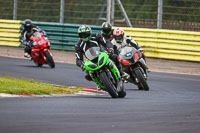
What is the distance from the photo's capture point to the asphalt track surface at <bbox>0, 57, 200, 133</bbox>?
763 cm

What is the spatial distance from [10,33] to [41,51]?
6541 mm

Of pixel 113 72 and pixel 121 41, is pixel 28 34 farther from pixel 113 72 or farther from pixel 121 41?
pixel 113 72

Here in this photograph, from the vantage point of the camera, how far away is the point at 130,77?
14.9 meters

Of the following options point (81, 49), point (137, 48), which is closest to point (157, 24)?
point (137, 48)

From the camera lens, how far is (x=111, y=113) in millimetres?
9297

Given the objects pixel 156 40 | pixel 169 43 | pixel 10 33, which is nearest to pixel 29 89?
pixel 169 43

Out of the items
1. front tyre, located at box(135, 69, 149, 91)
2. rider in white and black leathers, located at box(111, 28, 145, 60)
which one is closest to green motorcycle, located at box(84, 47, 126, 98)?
front tyre, located at box(135, 69, 149, 91)

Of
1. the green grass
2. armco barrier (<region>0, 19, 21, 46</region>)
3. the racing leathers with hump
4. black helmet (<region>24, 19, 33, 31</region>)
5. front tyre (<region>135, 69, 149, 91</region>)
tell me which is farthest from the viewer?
armco barrier (<region>0, 19, 21, 46</region>)

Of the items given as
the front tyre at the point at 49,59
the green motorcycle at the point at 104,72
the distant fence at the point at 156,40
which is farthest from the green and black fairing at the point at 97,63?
the distant fence at the point at 156,40

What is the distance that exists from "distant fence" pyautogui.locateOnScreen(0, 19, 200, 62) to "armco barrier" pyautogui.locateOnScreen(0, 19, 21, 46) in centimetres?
104

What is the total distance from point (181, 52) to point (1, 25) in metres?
9.08

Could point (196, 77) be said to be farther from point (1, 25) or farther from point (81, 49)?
point (1, 25)

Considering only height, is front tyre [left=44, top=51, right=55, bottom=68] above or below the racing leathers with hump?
below

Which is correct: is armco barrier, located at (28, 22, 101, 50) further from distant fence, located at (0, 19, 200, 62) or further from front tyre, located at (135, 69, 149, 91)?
front tyre, located at (135, 69, 149, 91)
